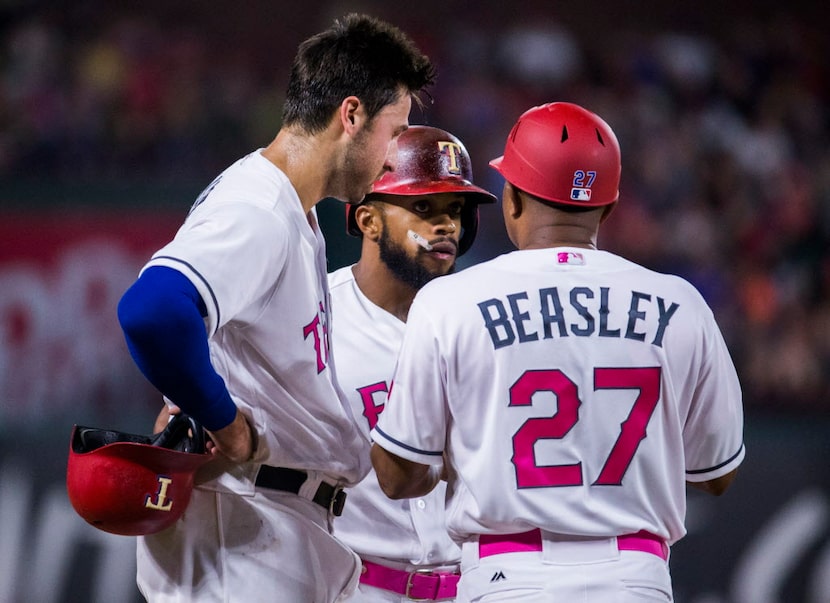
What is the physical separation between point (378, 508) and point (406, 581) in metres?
0.26

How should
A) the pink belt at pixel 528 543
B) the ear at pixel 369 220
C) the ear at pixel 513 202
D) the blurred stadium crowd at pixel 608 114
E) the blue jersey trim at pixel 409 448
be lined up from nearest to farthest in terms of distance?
the pink belt at pixel 528 543, the blue jersey trim at pixel 409 448, the ear at pixel 513 202, the ear at pixel 369 220, the blurred stadium crowd at pixel 608 114

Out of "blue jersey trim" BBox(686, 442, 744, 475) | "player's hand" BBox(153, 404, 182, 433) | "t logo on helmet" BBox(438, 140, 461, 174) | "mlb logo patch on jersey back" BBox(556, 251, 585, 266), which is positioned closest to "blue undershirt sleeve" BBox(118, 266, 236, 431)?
"player's hand" BBox(153, 404, 182, 433)

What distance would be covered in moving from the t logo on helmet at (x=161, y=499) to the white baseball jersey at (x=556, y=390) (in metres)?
0.55

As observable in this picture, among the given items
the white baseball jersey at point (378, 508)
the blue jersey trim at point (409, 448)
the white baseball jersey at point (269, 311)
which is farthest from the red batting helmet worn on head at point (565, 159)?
the white baseball jersey at point (378, 508)

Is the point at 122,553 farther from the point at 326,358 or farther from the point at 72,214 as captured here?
the point at 326,358

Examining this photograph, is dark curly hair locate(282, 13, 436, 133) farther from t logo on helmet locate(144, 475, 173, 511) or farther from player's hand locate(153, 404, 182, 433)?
t logo on helmet locate(144, 475, 173, 511)

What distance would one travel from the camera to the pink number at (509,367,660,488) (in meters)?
2.65

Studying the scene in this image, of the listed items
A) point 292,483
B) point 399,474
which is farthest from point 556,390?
point 292,483

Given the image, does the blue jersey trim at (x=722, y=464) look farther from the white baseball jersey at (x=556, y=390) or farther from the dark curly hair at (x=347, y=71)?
the dark curly hair at (x=347, y=71)

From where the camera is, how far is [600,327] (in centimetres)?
270

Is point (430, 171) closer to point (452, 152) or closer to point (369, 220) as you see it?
point (452, 152)

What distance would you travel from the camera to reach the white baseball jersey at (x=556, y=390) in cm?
266

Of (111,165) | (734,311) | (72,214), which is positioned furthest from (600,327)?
(111,165)

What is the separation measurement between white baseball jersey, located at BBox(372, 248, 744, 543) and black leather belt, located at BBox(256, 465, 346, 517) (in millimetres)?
338
